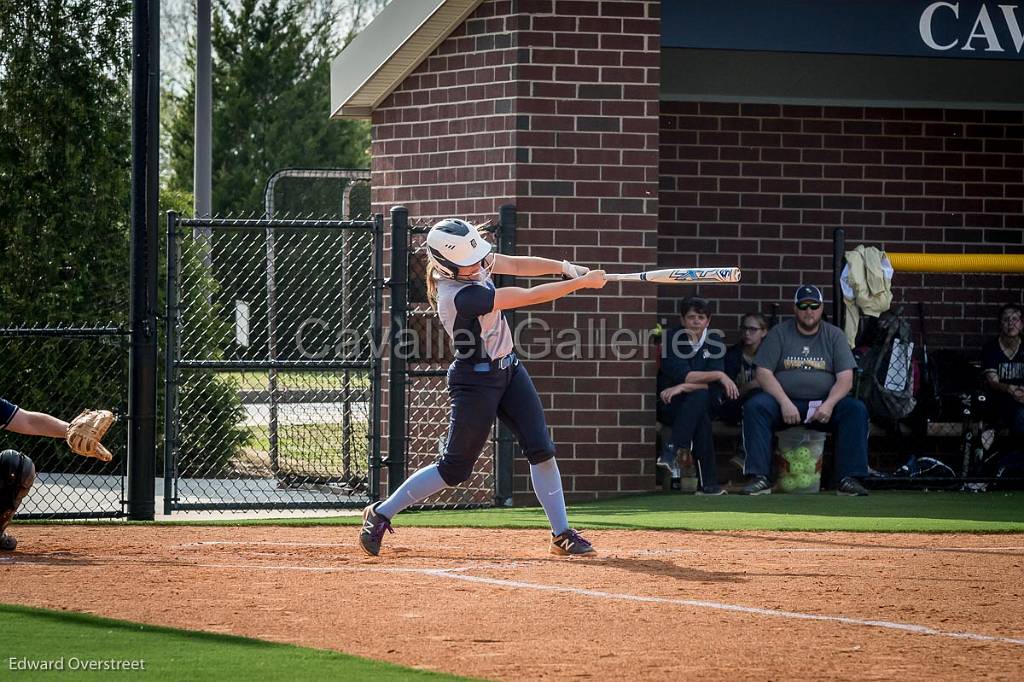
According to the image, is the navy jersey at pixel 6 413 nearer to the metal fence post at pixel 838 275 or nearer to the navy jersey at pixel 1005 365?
the metal fence post at pixel 838 275

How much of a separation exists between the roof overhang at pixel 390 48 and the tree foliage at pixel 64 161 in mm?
2735

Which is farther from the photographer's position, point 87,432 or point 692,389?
point 692,389

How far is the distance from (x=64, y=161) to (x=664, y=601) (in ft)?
30.3

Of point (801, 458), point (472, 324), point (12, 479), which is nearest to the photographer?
point (472, 324)

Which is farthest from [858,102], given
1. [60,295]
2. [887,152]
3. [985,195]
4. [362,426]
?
[60,295]

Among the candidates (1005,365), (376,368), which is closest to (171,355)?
(376,368)

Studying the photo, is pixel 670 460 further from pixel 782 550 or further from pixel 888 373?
pixel 782 550

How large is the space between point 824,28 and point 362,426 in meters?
6.09

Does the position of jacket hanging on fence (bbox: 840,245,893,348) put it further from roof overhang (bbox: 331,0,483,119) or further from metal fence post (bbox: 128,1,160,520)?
metal fence post (bbox: 128,1,160,520)

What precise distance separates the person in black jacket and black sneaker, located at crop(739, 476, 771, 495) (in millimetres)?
235

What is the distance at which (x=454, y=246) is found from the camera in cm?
776

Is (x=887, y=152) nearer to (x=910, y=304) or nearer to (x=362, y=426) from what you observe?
(x=910, y=304)

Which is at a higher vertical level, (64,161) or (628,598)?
(64,161)

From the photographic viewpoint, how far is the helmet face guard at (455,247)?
7.75m
